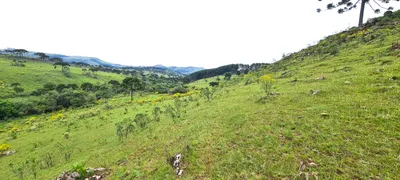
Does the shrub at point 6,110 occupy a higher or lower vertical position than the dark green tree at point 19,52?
lower

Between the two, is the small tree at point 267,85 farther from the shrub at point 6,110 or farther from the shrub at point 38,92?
the shrub at point 38,92

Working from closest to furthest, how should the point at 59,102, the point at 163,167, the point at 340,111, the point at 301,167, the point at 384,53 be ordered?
1. the point at 301,167
2. the point at 163,167
3. the point at 340,111
4. the point at 384,53
5. the point at 59,102

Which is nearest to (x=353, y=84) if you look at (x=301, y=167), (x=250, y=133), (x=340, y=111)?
(x=340, y=111)

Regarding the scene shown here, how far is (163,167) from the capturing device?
846 cm

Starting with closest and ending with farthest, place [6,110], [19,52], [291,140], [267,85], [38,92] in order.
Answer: [291,140] < [267,85] < [6,110] < [38,92] < [19,52]

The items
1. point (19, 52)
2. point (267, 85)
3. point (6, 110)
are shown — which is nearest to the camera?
point (267, 85)

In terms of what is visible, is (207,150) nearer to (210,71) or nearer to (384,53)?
(384,53)

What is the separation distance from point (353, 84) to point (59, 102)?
68.8m

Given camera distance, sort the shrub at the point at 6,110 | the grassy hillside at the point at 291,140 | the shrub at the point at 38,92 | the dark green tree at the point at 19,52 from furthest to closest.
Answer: the dark green tree at the point at 19,52
the shrub at the point at 38,92
the shrub at the point at 6,110
the grassy hillside at the point at 291,140

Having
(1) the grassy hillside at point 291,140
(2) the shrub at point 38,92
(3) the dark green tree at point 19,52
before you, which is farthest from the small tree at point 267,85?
(3) the dark green tree at point 19,52

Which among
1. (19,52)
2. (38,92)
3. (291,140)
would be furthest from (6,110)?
(19,52)

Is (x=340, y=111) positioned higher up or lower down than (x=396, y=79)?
lower down

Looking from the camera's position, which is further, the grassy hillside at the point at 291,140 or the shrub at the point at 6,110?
the shrub at the point at 6,110

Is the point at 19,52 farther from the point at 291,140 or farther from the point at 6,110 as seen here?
the point at 291,140
